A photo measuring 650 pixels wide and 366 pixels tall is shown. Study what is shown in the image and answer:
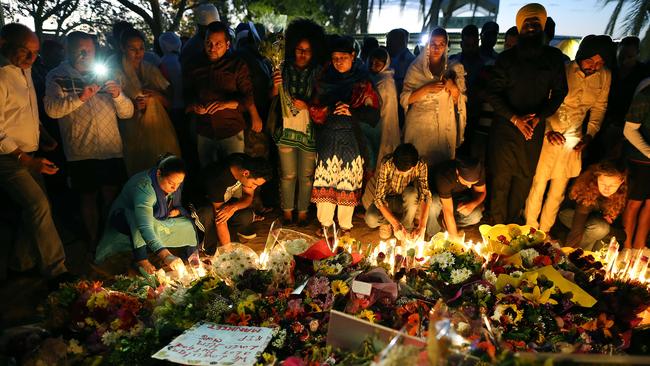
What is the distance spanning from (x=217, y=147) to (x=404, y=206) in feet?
6.13

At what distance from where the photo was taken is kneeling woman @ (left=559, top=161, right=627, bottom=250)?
3648 millimetres

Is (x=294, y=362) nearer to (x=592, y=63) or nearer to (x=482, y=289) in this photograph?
(x=482, y=289)

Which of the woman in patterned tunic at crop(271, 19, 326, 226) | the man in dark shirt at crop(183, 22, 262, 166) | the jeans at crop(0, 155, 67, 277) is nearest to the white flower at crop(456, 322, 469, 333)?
the woman in patterned tunic at crop(271, 19, 326, 226)

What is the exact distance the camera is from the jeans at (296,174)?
4418mm

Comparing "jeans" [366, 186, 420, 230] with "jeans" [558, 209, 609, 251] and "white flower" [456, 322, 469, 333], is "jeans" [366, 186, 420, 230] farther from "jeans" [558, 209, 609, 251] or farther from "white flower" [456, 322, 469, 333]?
"white flower" [456, 322, 469, 333]

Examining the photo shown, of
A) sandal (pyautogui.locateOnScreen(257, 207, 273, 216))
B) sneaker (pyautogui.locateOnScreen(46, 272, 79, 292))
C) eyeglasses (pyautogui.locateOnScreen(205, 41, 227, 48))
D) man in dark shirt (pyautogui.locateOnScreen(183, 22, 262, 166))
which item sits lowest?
sneaker (pyautogui.locateOnScreen(46, 272, 79, 292))

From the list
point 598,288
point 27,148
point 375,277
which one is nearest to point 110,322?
point 375,277

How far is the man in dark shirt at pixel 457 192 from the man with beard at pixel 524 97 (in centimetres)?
44

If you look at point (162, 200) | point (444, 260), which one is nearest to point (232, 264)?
point (162, 200)

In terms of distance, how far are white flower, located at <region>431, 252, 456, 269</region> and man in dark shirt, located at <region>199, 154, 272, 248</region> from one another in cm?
168

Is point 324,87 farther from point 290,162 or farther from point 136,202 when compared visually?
point 136,202

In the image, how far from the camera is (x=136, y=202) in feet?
10.4

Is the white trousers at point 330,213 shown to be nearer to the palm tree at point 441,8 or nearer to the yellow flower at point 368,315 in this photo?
the yellow flower at point 368,315

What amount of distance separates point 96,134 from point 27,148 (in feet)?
1.94
